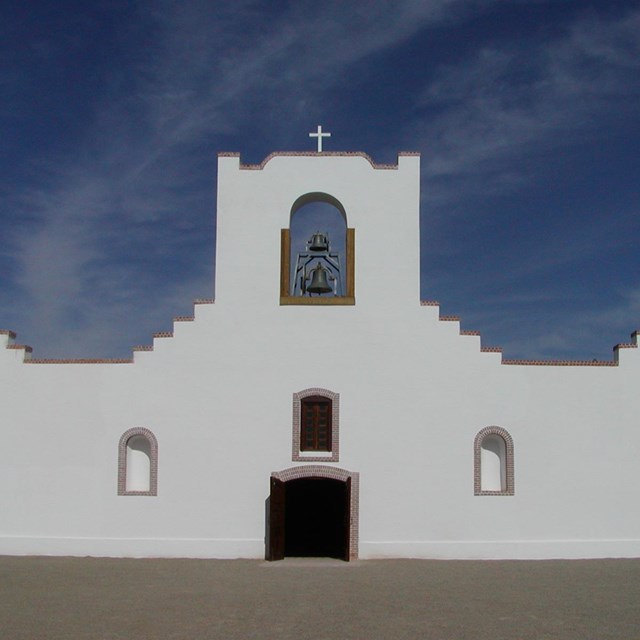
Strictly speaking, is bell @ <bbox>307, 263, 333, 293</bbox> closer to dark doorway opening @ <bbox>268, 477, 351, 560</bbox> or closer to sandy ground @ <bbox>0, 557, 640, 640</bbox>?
dark doorway opening @ <bbox>268, 477, 351, 560</bbox>

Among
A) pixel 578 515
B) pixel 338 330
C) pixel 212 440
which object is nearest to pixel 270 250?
pixel 338 330

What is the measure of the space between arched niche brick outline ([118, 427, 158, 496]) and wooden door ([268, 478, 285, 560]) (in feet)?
9.85

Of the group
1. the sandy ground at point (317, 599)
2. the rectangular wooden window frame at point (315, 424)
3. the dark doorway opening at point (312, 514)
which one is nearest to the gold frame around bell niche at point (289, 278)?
the rectangular wooden window frame at point (315, 424)

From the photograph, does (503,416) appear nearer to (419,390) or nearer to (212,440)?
(419,390)

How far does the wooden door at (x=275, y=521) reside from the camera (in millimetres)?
20219

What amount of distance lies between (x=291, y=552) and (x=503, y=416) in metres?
6.79

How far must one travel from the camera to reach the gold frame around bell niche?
2138 cm

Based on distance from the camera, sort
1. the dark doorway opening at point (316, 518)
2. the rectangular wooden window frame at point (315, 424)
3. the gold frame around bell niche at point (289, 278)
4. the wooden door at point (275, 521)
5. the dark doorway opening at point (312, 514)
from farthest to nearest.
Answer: the dark doorway opening at point (312, 514) → the dark doorway opening at point (316, 518) → the gold frame around bell niche at point (289, 278) → the rectangular wooden window frame at point (315, 424) → the wooden door at point (275, 521)

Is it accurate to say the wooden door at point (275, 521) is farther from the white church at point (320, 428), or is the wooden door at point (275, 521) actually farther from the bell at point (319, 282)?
the bell at point (319, 282)

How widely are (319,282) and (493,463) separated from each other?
6.53m

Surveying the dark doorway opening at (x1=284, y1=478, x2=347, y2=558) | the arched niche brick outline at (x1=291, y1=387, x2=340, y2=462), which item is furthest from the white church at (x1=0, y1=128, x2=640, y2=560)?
the dark doorway opening at (x1=284, y1=478, x2=347, y2=558)

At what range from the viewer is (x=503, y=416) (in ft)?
69.5

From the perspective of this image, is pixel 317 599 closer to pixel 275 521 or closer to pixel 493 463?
pixel 275 521

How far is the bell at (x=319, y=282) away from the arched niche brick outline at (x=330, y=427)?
2.68m
